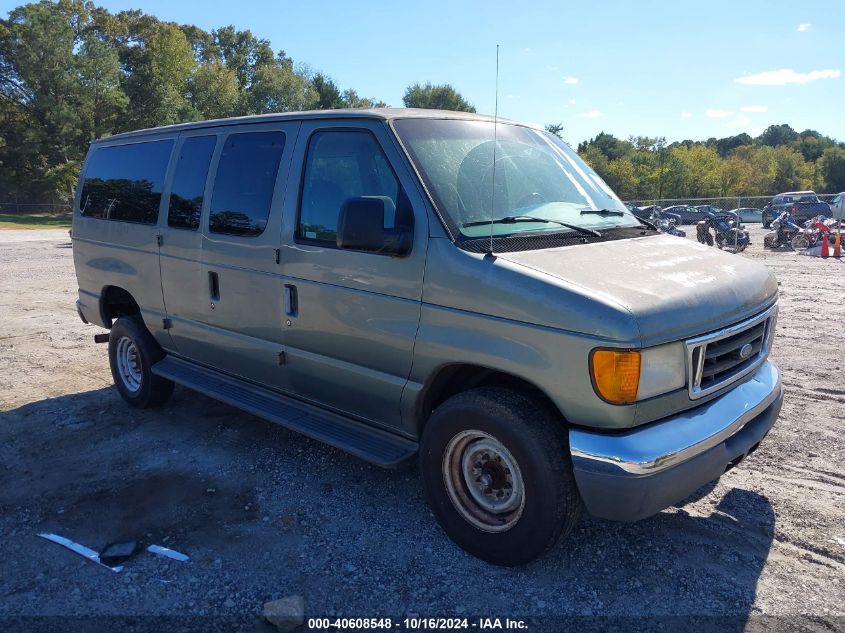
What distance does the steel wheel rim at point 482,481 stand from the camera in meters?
3.14

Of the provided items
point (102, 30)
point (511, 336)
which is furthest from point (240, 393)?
point (102, 30)

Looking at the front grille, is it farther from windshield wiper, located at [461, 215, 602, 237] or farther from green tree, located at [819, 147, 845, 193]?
green tree, located at [819, 147, 845, 193]

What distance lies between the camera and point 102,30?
5375 centimetres

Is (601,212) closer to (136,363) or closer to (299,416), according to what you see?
(299,416)

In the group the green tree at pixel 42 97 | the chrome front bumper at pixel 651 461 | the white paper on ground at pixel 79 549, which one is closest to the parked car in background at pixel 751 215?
the chrome front bumper at pixel 651 461

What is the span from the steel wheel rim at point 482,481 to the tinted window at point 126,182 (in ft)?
10.7

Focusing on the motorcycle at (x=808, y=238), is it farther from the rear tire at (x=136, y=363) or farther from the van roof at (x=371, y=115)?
the rear tire at (x=136, y=363)

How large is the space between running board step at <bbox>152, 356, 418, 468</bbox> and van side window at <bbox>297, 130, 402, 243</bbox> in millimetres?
1139

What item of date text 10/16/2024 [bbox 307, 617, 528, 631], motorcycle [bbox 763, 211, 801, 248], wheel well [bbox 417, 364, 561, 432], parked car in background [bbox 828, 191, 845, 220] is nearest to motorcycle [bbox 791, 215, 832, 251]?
motorcycle [bbox 763, 211, 801, 248]

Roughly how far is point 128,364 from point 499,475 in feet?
13.1

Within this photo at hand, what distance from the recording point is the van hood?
2.78 meters

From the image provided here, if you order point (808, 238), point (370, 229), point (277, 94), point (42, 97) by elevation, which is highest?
point (277, 94)

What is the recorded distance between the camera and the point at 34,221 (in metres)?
38.5

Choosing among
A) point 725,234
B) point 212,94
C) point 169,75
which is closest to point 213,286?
point 725,234
